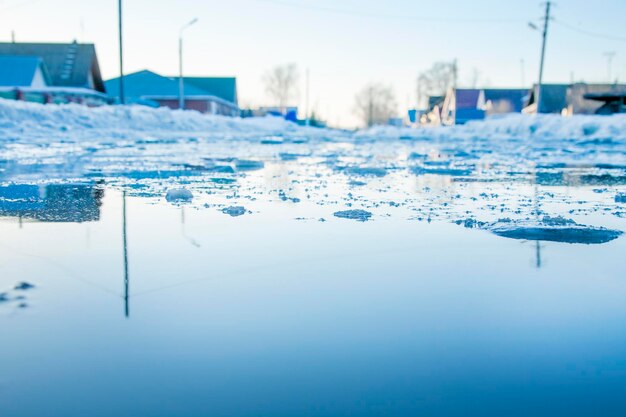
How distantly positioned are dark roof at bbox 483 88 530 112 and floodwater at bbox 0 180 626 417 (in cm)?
6435

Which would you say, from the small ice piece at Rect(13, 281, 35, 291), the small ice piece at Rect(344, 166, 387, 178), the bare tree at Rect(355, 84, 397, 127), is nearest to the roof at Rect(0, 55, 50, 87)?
the small ice piece at Rect(344, 166, 387, 178)

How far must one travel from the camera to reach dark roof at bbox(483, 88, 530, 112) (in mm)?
62812

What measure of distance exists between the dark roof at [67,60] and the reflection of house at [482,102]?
39873mm

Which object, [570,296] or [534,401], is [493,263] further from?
[534,401]

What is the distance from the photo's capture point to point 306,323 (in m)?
1.86

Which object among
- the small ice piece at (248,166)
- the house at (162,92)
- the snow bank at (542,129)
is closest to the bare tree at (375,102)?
the house at (162,92)

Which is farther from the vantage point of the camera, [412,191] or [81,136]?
[81,136]

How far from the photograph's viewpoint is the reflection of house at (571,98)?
1693 inches

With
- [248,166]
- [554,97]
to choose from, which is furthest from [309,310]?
[554,97]

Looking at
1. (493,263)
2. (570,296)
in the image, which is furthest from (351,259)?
(570,296)

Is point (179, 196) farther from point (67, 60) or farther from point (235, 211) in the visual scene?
point (67, 60)

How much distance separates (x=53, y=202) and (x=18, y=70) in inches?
1198

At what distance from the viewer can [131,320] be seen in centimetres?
186

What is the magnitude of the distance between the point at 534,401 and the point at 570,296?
945 mm
